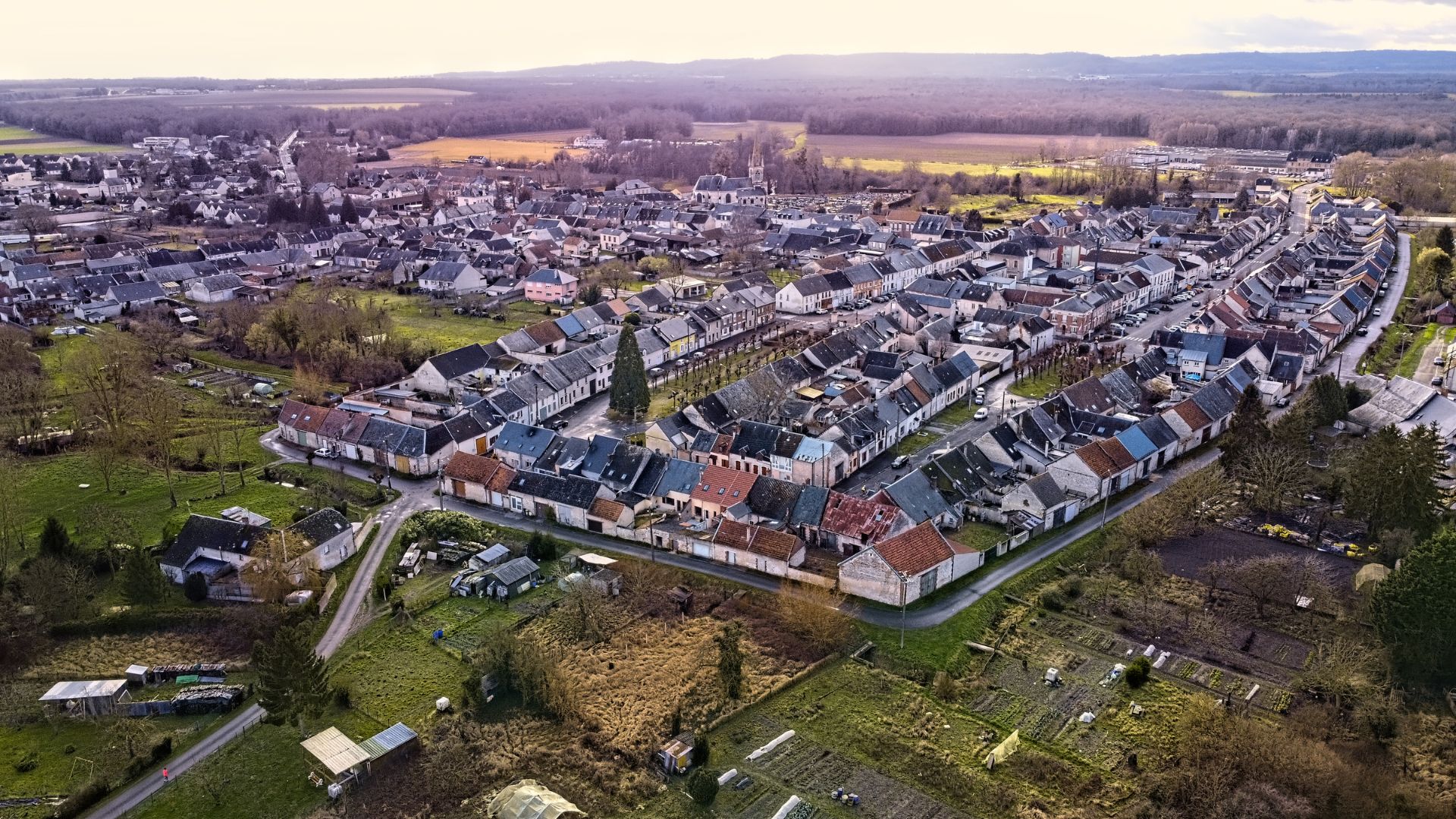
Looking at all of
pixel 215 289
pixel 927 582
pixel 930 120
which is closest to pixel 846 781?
pixel 927 582

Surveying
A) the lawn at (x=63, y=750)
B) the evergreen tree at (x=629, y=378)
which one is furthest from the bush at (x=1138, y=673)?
the evergreen tree at (x=629, y=378)

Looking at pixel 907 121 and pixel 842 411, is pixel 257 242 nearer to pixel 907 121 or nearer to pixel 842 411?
pixel 842 411

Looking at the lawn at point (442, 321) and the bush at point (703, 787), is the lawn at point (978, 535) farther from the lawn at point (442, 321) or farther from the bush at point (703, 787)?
the lawn at point (442, 321)

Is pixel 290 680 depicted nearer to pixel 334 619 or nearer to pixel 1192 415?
pixel 334 619

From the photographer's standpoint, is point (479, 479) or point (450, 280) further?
point (450, 280)

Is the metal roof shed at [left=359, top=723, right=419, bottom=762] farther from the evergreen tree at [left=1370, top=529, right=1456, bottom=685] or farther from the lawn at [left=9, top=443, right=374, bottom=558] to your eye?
the evergreen tree at [left=1370, top=529, right=1456, bottom=685]
